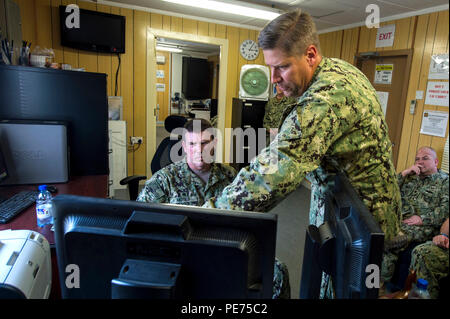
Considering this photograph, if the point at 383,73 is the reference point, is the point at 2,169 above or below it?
below

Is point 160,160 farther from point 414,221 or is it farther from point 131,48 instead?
point 131,48

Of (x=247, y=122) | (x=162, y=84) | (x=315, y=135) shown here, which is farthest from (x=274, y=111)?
(x=162, y=84)

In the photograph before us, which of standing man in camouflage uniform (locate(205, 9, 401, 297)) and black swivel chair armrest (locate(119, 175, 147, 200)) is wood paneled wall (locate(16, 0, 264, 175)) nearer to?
black swivel chair armrest (locate(119, 175, 147, 200))

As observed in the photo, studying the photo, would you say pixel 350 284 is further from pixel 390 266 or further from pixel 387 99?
pixel 387 99

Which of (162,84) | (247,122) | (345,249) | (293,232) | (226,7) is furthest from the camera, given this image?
(162,84)

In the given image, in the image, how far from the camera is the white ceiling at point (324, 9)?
3404 millimetres

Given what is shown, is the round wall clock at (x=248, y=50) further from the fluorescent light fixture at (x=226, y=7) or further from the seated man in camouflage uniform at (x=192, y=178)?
the seated man in camouflage uniform at (x=192, y=178)

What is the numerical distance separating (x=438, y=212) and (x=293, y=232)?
1.35 metres

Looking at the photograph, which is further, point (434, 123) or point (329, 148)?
point (434, 123)

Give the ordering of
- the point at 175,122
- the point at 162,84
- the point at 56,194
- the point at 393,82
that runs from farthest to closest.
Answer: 1. the point at 162,84
2. the point at 393,82
3. the point at 175,122
4. the point at 56,194

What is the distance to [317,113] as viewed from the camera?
3.00 feet

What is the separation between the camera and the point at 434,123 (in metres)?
3.47

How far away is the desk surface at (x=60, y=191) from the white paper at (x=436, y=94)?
3.42 meters

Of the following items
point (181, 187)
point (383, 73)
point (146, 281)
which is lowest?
point (181, 187)
